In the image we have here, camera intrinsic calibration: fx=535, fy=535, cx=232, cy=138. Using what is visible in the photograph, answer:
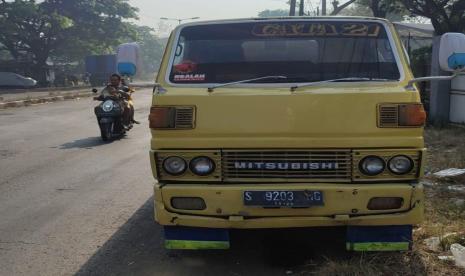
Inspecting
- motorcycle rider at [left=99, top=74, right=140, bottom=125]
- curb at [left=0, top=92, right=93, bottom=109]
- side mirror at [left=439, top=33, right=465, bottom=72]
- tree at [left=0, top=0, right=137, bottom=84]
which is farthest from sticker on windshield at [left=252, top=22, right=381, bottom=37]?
tree at [left=0, top=0, right=137, bottom=84]

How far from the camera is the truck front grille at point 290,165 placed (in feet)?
12.4

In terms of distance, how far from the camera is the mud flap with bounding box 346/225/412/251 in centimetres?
394

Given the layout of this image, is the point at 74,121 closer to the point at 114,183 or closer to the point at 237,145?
the point at 114,183

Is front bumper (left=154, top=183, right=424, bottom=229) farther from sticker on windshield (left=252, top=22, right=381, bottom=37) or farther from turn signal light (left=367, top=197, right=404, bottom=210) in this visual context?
sticker on windshield (left=252, top=22, right=381, bottom=37)

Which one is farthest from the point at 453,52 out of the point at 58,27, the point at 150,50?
the point at 150,50

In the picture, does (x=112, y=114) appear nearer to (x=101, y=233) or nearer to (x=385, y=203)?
(x=101, y=233)

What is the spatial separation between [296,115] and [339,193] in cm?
62

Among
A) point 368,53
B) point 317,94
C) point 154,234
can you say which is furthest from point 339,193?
point 154,234

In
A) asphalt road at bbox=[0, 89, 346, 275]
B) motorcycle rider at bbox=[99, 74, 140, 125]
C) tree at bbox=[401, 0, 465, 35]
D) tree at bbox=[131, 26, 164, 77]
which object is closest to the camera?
asphalt road at bbox=[0, 89, 346, 275]

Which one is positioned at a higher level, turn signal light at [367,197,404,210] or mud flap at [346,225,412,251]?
turn signal light at [367,197,404,210]

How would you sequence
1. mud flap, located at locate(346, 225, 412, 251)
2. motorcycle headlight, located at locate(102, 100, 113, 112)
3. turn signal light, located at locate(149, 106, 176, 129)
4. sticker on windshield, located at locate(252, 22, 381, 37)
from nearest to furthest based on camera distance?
turn signal light, located at locate(149, 106, 176, 129) < mud flap, located at locate(346, 225, 412, 251) < sticker on windshield, located at locate(252, 22, 381, 37) < motorcycle headlight, located at locate(102, 100, 113, 112)

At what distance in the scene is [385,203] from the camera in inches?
148

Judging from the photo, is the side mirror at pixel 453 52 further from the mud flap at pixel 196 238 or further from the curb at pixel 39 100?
the curb at pixel 39 100

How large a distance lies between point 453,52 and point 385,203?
1435 mm
